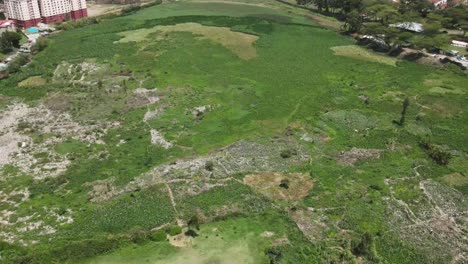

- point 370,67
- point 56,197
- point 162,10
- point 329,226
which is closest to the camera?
A: point 329,226

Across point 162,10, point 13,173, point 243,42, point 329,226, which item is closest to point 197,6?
point 162,10

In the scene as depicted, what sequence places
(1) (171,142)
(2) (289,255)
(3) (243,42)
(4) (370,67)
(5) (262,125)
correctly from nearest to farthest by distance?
(2) (289,255), (1) (171,142), (5) (262,125), (4) (370,67), (3) (243,42)

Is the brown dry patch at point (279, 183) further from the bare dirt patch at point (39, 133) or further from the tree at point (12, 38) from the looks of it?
the tree at point (12, 38)

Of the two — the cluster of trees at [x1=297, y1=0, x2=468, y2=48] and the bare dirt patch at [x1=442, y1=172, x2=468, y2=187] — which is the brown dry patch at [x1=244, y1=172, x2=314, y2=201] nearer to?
the bare dirt patch at [x1=442, y1=172, x2=468, y2=187]

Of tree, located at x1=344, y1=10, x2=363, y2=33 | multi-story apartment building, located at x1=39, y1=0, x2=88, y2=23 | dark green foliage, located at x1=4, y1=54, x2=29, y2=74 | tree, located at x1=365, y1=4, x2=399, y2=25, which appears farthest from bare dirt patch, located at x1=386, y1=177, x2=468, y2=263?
multi-story apartment building, located at x1=39, y1=0, x2=88, y2=23

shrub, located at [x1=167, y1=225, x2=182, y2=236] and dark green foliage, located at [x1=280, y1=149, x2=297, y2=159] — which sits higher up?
dark green foliage, located at [x1=280, y1=149, x2=297, y2=159]

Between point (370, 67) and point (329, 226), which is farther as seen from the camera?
point (370, 67)

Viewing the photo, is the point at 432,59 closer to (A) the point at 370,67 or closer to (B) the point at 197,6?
(A) the point at 370,67
